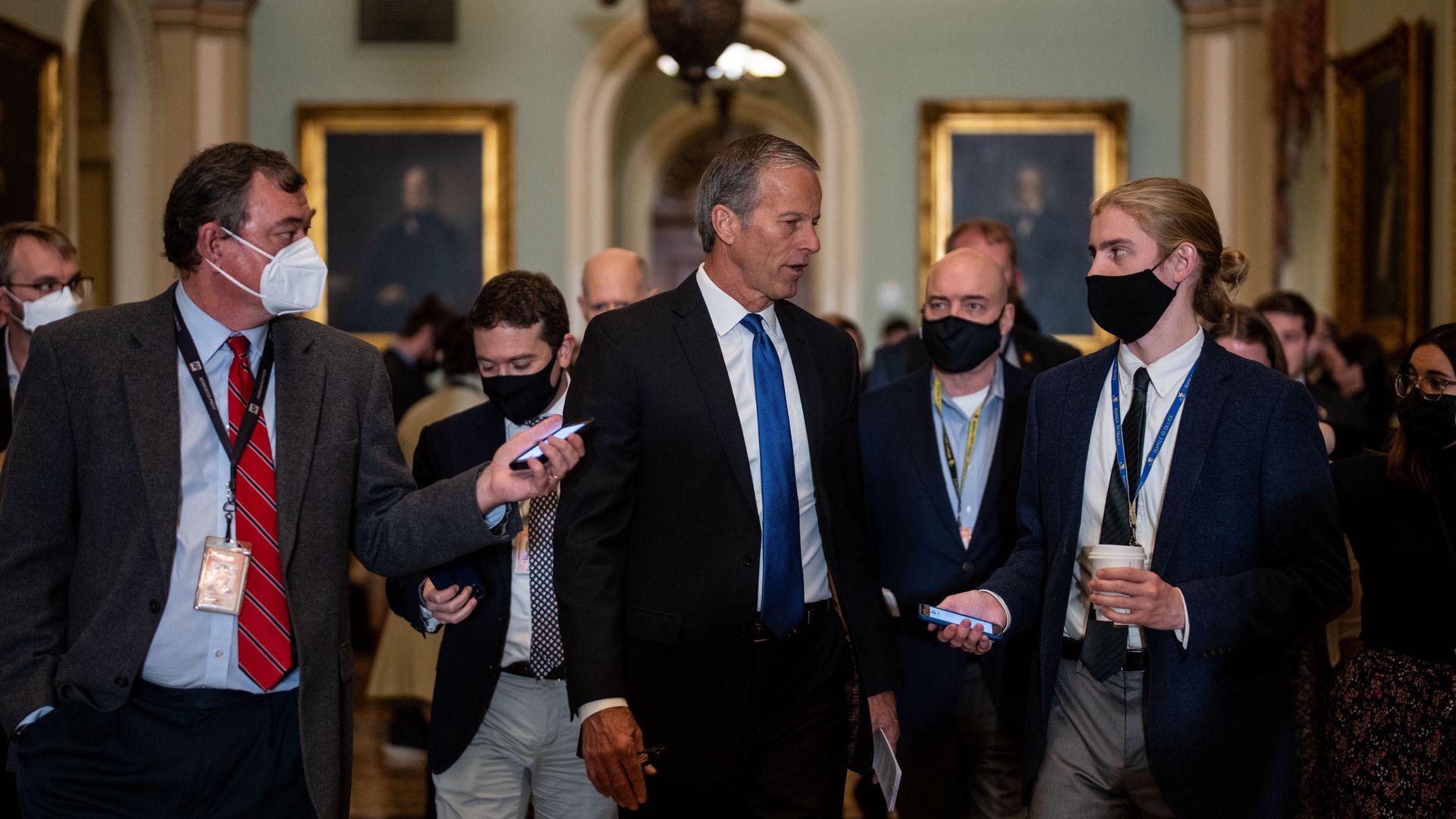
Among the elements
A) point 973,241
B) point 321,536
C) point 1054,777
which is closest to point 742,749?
point 1054,777

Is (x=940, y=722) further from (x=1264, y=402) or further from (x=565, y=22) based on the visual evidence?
(x=565, y=22)

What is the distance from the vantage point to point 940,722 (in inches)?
148

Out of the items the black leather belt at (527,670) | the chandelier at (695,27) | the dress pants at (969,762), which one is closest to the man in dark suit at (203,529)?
the black leather belt at (527,670)

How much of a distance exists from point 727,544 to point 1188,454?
36.8 inches

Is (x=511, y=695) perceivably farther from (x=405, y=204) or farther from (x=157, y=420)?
(x=405, y=204)

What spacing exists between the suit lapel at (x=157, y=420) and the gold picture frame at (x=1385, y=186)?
6.44 m

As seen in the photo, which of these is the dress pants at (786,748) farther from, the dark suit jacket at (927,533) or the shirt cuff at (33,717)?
the shirt cuff at (33,717)

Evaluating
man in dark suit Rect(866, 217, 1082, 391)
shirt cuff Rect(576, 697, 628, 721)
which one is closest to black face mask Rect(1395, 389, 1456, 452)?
man in dark suit Rect(866, 217, 1082, 391)

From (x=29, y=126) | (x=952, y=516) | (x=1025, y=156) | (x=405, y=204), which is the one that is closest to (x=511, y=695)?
(x=952, y=516)

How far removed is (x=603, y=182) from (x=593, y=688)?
8.32 meters

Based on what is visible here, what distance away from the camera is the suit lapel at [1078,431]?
2.77 metres

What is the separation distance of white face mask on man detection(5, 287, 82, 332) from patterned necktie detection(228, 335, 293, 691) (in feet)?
5.76

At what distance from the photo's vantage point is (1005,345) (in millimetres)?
4656

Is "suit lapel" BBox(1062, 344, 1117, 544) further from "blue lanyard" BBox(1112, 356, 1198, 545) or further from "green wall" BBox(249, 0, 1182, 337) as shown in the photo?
"green wall" BBox(249, 0, 1182, 337)
